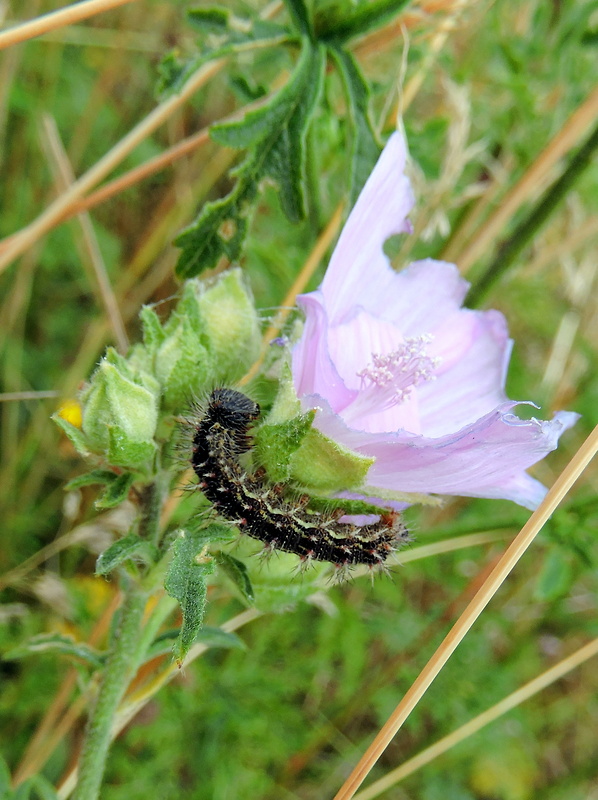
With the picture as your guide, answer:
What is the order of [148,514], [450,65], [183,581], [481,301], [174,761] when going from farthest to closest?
[174,761] → [450,65] → [481,301] → [148,514] → [183,581]

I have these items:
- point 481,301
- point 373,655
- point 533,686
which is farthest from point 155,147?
point 533,686

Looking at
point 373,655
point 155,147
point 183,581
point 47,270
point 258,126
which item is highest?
point 258,126

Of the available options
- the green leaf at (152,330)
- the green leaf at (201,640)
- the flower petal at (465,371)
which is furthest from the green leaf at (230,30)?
the green leaf at (201,640)

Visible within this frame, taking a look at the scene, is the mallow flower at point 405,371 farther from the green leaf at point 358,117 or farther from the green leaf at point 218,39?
the green leaf at point 218,39

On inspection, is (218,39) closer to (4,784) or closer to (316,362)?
(316,362)

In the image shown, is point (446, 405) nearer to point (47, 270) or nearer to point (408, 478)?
point (408, 478)

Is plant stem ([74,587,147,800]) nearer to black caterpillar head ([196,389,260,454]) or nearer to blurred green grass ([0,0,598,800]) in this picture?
black caterpillar head ([196,389,260,454])
